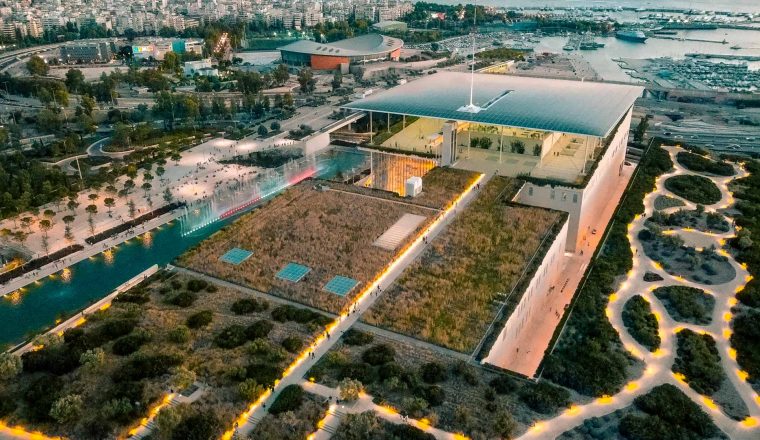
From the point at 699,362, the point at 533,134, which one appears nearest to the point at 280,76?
the point at 533,134

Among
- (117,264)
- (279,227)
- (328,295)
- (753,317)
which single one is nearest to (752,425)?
(753,317)

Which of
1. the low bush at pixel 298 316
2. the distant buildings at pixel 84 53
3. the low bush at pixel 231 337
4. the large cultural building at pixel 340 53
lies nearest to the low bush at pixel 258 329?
the low bush at pixel 231 337

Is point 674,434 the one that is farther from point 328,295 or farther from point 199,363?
point 199,363

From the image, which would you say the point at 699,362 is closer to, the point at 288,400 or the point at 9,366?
the point at 288,400

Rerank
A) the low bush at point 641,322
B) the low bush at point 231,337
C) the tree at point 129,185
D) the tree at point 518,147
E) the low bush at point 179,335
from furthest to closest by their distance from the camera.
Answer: the tree at point 129,185
the tree at point 518,147
the low bush at point 641,322
the low bush at point 179,335
the low bush at point 231,337

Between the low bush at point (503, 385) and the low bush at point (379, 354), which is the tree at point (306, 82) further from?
the low bush at point (503, 385)
